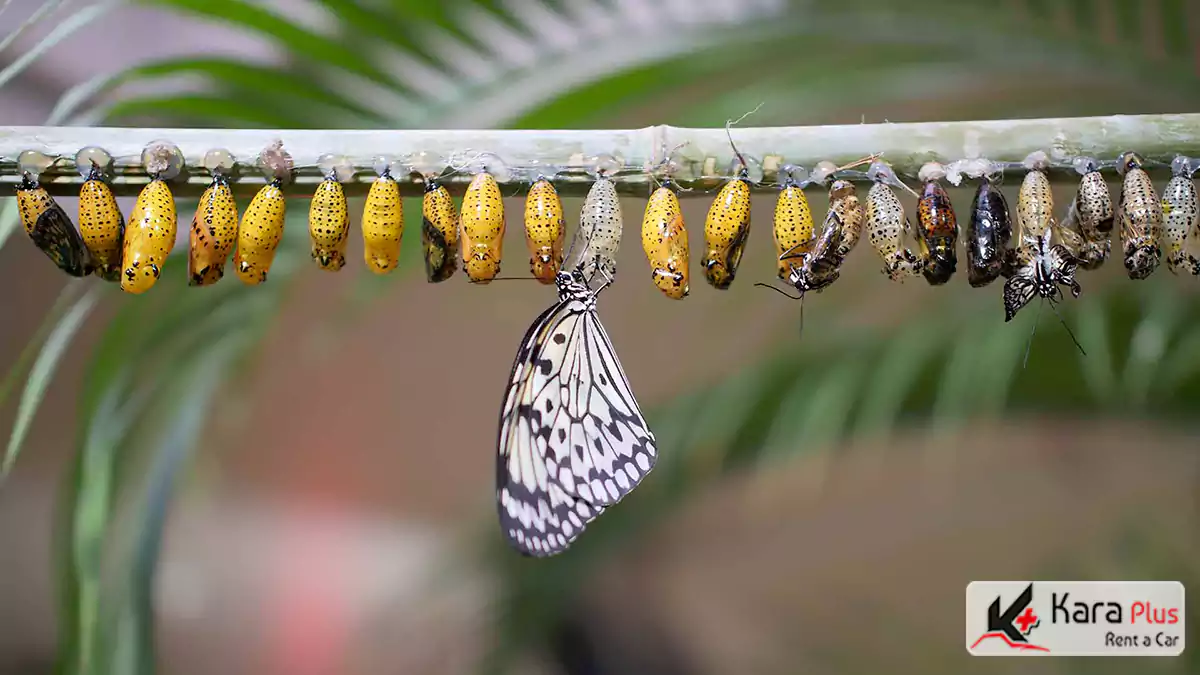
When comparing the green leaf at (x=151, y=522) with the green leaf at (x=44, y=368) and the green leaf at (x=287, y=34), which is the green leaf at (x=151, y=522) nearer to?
the green leaf at (x=44, y=368)

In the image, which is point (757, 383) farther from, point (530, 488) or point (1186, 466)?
point (1186, 466)

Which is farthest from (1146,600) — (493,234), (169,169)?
(169,169)

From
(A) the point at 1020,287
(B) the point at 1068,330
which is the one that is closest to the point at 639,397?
(A) the point at 1020,287

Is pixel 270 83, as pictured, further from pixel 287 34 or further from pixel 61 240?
pixel 61 240

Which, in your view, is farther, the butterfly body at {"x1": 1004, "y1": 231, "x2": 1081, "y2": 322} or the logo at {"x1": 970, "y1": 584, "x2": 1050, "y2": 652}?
the logo at {"x1": 970, "y1": 584, "x2": 1050, "y2": 652}

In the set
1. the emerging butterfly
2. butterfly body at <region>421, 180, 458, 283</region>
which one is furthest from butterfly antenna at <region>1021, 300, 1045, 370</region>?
butterfly body at <region>421, 180, 458, 283</region>

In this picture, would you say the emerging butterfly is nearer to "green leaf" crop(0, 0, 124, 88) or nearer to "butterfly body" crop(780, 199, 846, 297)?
"butterfly body" crop(780, 199, 846, 297)

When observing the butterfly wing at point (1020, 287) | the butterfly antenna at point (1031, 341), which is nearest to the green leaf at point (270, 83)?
the butterfly wing at point (1020, 287)
